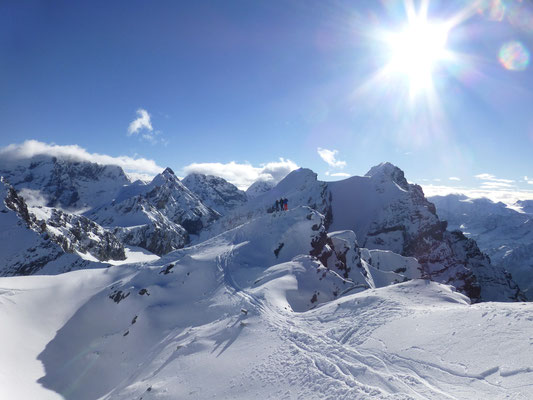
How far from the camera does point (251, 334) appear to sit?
19.8 metres

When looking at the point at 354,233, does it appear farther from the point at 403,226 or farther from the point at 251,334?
the point at 403,226

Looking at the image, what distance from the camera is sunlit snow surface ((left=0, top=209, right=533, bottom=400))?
11727mm

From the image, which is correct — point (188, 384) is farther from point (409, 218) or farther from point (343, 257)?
point (409, 218)

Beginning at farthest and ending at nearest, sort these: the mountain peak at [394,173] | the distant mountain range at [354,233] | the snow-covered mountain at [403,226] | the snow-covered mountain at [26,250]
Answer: the mountain peak at [394,173], the snow-covered mountain at [403,226], the distant mountain range at [354,233], the snow-covered mountain at [26,250]

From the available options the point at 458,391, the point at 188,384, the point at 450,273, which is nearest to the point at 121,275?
the point at 188,384

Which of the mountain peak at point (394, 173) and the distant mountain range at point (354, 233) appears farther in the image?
the mountain peak at point (394, 173)

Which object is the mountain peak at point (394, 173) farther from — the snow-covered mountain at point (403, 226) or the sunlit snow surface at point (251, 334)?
the sunlit snow surface at point (251, 334)

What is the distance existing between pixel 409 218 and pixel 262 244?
333 ft

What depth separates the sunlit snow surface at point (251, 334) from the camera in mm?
11727

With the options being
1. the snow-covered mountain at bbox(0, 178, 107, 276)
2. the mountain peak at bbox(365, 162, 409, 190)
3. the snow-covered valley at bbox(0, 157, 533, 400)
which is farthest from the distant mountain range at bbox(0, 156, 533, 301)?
the snow-covered valley at bbox(0, 157, 533, 400)

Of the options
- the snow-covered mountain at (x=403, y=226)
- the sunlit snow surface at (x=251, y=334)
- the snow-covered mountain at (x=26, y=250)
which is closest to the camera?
the sunlit snow surface at (x=251, y=334)

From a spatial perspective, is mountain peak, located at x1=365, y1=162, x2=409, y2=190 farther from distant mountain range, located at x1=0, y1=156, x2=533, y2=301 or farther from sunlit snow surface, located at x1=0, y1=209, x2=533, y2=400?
sunlit snow surface, located at x1=0, y1=209, x2=533, y2=400

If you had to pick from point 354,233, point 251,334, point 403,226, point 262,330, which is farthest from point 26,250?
point 403,226

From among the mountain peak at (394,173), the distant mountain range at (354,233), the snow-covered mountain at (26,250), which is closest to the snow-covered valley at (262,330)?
the distant mountain range at (354,233)
